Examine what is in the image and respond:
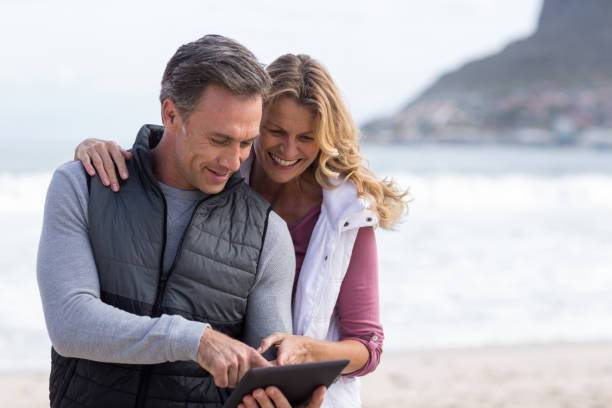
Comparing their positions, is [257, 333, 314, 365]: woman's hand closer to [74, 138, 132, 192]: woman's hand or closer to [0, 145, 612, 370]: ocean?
[74, 138, 132, 192]: woman's hand

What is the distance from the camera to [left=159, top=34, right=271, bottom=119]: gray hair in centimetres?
174

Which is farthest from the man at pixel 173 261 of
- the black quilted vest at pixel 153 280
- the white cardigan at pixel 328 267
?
the white cardigan at pixel 328 267

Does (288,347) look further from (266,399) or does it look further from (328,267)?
(328,267)

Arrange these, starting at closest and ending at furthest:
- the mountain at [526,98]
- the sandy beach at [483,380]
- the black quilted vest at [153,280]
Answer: the black quilted vest at [153,280] < the sandy beach at [483,380] < the mountain at [526,98]

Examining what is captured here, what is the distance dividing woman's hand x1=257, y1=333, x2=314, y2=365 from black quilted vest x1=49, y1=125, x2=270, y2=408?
129 mm

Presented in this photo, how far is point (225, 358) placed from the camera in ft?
5.09

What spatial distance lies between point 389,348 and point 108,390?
4248mm

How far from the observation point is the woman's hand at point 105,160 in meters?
1.76

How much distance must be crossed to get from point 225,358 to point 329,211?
0.76 m

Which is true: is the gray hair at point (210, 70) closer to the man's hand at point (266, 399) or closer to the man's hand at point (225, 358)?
the man's hand at point (225, 358)

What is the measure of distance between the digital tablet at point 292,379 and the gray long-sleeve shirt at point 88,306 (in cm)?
14

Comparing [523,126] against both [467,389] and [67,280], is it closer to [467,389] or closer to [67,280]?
[467,389]

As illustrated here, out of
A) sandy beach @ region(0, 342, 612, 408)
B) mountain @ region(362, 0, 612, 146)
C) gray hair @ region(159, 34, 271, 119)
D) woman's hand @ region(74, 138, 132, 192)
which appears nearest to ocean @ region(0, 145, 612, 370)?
sandy beach @ region(0, 342, 612, 408)

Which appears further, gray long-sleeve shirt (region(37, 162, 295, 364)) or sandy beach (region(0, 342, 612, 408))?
sandy beach (region(0, 342, 612, 408))
